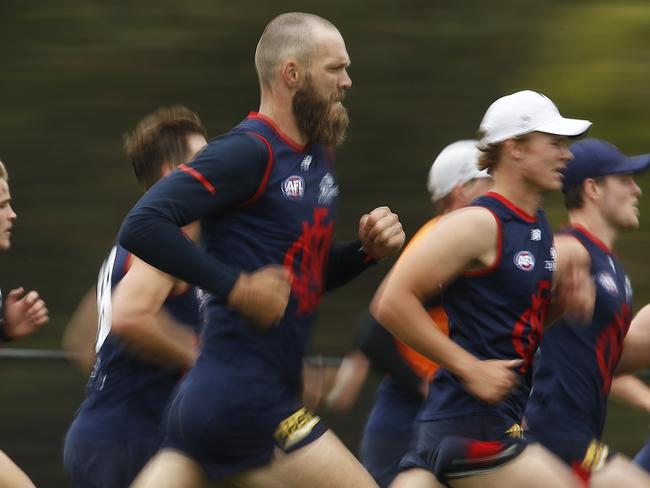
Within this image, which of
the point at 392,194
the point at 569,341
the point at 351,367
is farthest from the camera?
the point at 392,194

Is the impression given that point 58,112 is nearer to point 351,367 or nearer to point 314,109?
point 351,367

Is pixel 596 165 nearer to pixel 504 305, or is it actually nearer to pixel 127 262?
pixel 504 305

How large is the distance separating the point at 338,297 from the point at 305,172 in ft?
13.6

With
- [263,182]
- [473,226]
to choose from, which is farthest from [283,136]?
[473,226]

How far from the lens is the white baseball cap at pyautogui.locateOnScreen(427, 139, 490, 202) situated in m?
5.98

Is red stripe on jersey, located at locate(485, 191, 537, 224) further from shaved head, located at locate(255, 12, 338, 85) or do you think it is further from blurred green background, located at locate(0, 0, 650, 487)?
blurred green background, located at locate(0, 0, 650, 487)

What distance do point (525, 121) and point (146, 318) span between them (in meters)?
1.34

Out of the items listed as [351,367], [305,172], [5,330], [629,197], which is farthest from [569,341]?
[5,330]

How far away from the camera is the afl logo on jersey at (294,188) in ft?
14.4

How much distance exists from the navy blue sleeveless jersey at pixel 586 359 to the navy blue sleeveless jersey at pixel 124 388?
1246mm

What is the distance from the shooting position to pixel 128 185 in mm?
8688

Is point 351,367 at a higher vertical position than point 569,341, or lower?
lower

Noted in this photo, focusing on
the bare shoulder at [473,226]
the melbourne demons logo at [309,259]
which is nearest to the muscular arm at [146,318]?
the melbourne demons logo at [309,259]

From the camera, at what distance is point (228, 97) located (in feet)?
28.4
